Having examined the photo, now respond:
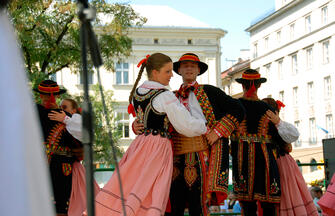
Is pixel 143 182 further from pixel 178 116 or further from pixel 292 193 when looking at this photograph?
pixel 292 193

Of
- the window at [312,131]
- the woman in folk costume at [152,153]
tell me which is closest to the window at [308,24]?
the window at [312,131]

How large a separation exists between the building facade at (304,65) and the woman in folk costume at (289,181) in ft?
133

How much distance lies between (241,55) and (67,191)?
68561mm

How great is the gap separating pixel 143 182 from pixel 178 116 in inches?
24.9

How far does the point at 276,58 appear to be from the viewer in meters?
56.0

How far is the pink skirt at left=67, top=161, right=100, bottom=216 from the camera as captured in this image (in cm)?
605

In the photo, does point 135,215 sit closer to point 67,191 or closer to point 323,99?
point 67,191

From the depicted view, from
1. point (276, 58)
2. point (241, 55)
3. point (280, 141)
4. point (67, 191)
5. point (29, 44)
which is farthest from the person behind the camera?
point (241, 55)

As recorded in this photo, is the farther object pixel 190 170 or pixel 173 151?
pixel 173 151

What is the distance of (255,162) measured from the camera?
20.3ft

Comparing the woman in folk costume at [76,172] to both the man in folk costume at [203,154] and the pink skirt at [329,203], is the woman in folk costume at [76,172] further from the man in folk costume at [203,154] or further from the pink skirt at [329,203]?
the pink skirt at [329,203]

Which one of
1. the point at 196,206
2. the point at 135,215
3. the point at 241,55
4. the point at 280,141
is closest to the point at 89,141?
the point at 135,215

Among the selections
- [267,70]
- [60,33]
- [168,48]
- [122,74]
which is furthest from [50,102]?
[267,70]

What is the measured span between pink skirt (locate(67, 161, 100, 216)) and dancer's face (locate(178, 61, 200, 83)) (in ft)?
5.41
